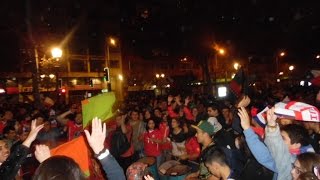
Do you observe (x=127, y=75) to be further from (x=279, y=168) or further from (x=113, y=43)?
(x=279, y=168)

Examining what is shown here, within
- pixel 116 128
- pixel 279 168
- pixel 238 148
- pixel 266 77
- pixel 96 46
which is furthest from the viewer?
pixel 96 46

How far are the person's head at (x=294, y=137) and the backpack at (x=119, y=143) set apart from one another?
525 centimetres

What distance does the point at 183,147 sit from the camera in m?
9.06

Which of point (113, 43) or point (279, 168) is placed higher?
point (113, 43)

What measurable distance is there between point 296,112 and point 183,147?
15.1 ft

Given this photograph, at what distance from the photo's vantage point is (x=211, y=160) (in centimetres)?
433

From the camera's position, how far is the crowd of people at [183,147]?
3502 millimetres

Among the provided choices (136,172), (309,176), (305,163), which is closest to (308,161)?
(305,163)

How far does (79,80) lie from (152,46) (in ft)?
44.1

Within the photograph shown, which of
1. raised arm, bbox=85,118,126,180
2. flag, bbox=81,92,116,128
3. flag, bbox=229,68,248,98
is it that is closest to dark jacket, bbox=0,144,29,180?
flag, bbox=81,92,116,128

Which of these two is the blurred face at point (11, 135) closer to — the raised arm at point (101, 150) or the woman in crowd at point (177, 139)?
the woman in crowd at point (177, 139)

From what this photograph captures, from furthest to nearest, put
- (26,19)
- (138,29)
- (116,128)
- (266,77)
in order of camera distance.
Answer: (138,29) < (266,77) < (26,19) < (116,128)

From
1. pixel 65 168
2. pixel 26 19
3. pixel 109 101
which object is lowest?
pixel 65 168

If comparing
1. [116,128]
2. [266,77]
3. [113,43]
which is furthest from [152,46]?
[116,128]
